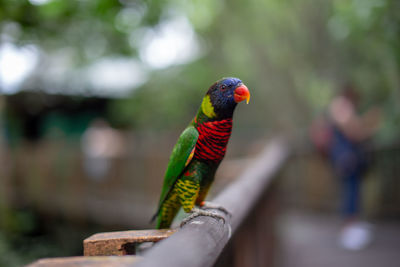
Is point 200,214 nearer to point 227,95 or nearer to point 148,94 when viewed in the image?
point 227,95

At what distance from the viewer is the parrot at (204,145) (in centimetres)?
161

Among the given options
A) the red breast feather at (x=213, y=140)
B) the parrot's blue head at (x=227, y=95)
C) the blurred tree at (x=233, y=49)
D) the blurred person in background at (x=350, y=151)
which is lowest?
the blurred person in background at (x=350, y=151)

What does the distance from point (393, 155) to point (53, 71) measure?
35.3ft

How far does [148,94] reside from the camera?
41.3 ft

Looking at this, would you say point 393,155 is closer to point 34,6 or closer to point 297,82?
point 297,82

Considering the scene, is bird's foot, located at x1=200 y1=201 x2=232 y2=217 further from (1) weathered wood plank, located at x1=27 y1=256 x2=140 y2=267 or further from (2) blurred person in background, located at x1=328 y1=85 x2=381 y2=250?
(2) blurred person in background, located at x1=328 y1=85 x2=381 y2=250

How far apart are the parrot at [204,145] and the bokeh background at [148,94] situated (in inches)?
71.7

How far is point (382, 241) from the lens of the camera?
15.8 ft

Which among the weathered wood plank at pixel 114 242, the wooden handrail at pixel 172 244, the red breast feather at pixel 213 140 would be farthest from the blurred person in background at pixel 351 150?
the weathered wood plank at pixel 114 242

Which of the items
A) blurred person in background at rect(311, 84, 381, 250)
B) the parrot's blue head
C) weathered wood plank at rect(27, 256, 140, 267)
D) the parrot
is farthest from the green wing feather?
blurred person in background at rect(311, 84, 381, 250)

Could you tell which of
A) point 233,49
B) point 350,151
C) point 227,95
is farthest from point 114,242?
point 233,49

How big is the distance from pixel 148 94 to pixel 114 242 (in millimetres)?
11630

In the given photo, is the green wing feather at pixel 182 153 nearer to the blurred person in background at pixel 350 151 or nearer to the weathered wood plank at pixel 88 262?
the weathered wood plank at pixel 88 262

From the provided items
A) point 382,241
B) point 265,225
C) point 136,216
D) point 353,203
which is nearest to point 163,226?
point 265,225
